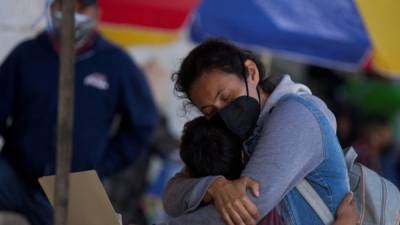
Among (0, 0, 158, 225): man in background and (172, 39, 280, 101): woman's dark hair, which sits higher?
(172, 39, 280, 101): woman's dark hair

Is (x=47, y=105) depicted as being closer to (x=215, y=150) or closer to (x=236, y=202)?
(x=215, y=150)

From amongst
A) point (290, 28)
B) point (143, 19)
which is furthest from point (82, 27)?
point (143, 19)

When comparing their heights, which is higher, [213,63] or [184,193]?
[213,63]

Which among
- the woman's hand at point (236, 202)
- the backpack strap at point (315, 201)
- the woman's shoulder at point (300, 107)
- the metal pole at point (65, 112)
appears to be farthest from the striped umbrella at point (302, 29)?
the metal pole at point (65, 112)

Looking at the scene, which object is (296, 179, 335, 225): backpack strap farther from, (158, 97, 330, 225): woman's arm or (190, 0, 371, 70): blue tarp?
(190, 0, 371, 70): blue tarp

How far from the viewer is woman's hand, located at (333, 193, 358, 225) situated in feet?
9.30

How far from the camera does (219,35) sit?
663 centimetres

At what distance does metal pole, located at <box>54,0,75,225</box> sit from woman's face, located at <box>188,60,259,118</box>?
547mm

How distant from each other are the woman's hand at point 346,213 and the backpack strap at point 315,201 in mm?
26

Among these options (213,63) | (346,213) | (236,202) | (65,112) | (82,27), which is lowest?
(82,27)

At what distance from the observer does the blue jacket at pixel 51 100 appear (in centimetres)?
468

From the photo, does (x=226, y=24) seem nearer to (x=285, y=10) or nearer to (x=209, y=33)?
(x=209, y=33)

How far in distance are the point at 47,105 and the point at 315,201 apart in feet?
6.95

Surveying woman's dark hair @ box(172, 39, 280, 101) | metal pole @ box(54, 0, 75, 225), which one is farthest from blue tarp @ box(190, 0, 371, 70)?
metal pole @ box(54, 0, 75, 225)
